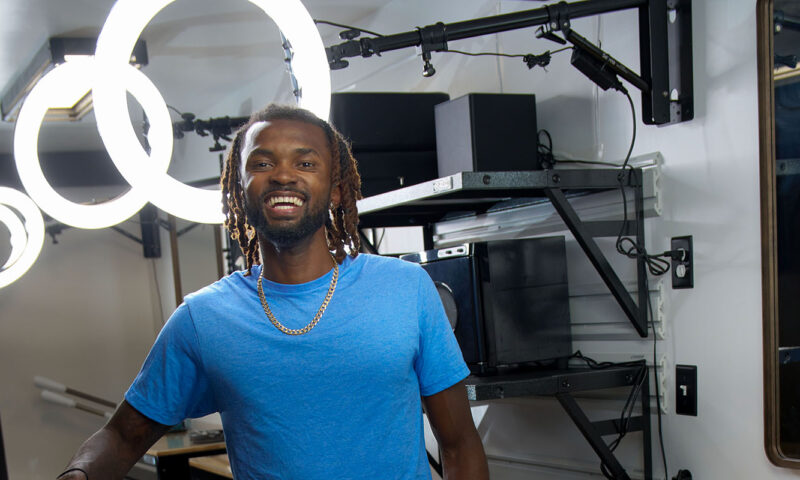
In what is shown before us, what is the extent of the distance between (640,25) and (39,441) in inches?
217

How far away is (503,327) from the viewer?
6.93 feet

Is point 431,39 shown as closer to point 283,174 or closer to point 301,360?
point 283,174

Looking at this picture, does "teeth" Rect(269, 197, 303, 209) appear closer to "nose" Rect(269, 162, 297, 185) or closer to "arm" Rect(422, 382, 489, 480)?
"nose" Rect(269, 162, 297, 185)

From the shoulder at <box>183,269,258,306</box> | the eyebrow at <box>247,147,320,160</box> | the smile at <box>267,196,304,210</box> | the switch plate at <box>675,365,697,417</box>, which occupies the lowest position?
the switch plate at <box>675,365,697,417</box>

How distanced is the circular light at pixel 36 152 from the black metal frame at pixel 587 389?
3.03 ft

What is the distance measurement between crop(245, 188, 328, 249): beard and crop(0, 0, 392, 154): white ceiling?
6.75 ft

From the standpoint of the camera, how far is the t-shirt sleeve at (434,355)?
130cm

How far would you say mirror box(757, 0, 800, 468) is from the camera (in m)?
1.69

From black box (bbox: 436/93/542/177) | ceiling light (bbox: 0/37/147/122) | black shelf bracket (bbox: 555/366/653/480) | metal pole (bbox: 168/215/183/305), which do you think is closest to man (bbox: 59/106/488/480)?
black shelf bracket (bbox: 555/366/653/480)

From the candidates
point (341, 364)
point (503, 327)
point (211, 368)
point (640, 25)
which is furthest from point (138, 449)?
point (640, 25)

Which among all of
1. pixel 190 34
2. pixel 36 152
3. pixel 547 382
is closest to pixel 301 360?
pixel 547 382

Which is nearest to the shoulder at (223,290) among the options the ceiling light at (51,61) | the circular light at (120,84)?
the circular light at (120,84)

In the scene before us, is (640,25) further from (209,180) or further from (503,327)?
(209,180)

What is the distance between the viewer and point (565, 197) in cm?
208
